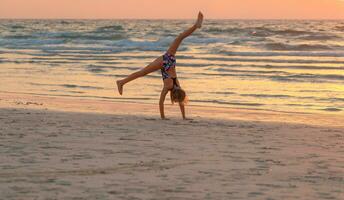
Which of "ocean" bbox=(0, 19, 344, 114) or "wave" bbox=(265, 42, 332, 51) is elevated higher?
"ocean" bbox=(0, 19, 344, 114)

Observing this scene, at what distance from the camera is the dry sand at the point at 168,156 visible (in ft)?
19.7

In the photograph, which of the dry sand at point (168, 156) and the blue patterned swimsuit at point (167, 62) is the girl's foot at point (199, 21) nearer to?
the blue patterned swimsuit at point (167, 62)

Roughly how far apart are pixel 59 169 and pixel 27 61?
2035cm

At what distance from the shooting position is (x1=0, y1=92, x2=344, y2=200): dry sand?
6008 millimetres

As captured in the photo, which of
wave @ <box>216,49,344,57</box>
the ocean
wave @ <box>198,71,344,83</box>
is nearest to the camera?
the ocean

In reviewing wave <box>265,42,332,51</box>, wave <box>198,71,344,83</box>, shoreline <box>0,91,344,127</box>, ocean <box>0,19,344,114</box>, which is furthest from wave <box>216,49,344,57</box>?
shoreline <box>0,91,344,127</box>

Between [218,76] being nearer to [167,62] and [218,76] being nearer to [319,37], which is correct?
[167,62]

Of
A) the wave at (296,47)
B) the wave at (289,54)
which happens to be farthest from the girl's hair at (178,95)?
the wave at (296,47)

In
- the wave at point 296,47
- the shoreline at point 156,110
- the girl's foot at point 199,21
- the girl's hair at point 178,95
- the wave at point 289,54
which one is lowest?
the wave at point 296,47

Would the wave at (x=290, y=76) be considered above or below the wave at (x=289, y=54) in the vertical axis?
above

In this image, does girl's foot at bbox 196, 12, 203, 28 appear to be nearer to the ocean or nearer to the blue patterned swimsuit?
the blue patterned swimsuit

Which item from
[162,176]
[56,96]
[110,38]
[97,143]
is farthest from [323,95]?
[110,38]

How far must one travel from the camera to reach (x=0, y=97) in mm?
14570

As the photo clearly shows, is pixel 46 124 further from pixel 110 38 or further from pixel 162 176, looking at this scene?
pixel 110 38
